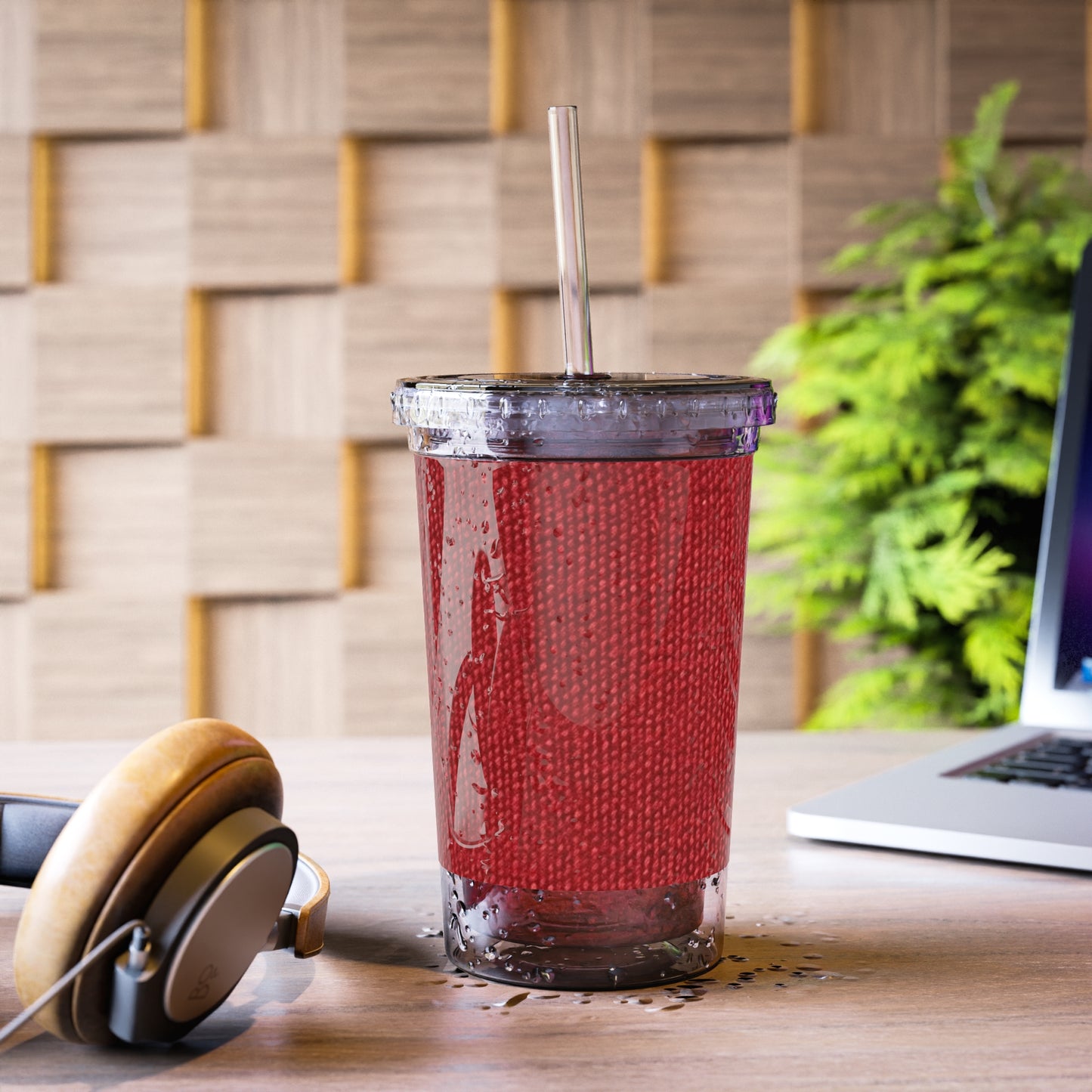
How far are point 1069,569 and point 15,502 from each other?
2067 mm

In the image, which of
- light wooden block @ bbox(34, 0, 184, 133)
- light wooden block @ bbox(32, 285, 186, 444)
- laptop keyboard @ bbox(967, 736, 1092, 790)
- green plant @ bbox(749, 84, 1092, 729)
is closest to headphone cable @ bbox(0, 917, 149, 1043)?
laptop keyboard @ bbox(967, 736, 1092, 790)

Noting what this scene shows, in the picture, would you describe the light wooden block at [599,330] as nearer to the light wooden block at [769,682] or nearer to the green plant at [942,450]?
the green plant at [942,450]

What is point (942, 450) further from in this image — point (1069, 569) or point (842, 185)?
point (1069, 569)

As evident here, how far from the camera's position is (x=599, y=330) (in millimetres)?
2367

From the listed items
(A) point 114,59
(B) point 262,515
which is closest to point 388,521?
(B) point 262,515

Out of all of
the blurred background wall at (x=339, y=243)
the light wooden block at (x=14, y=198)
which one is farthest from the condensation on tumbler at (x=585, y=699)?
the light wooden block at (x=14, y=198)

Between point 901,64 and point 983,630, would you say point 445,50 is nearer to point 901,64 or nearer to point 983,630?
point 901,64

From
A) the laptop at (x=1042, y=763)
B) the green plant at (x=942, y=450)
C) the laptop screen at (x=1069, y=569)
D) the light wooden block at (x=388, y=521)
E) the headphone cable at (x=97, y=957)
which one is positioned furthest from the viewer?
the light wooden block at (x=388, y=521)

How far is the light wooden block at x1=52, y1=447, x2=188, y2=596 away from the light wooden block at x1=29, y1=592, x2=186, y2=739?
0.04 metres

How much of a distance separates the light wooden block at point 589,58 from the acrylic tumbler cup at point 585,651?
2.07 meters

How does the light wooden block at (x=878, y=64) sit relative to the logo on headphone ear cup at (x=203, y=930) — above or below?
above

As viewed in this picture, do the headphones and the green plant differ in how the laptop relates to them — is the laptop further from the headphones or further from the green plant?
the green plant

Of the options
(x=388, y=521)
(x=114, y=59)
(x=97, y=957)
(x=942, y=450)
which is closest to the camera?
(x=97, y=957)

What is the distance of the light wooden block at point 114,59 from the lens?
228 centimetres
